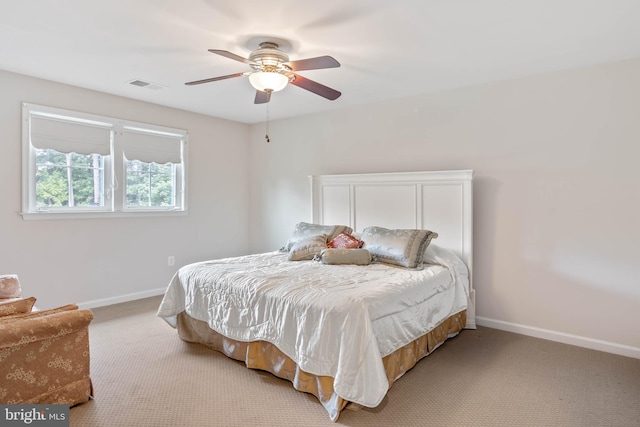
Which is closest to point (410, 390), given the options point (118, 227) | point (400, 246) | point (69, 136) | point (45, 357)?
point (400, 246)

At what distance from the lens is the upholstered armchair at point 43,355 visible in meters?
1.94

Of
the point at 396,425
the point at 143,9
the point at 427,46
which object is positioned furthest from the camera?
the point at 427,46

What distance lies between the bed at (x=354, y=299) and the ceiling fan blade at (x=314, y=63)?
57.5 inches

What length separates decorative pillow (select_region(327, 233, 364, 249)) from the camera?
3.62 meters

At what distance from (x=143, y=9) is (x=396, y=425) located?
285 centimetres

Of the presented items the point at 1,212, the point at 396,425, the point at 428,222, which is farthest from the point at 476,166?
the point at 1,212

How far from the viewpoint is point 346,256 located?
336 cm

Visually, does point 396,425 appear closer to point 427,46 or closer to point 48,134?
point 427,46

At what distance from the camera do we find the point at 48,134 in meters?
3.73

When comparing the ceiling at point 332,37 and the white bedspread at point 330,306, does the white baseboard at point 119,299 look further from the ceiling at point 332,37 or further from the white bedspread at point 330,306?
the ceiling at point 332,37

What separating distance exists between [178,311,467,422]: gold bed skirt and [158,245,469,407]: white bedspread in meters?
0.09

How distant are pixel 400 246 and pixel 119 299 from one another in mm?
3262

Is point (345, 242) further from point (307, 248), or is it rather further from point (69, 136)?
point (69, 136)

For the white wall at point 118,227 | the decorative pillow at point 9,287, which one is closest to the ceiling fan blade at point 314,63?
the decorative pillow at point 9,287
